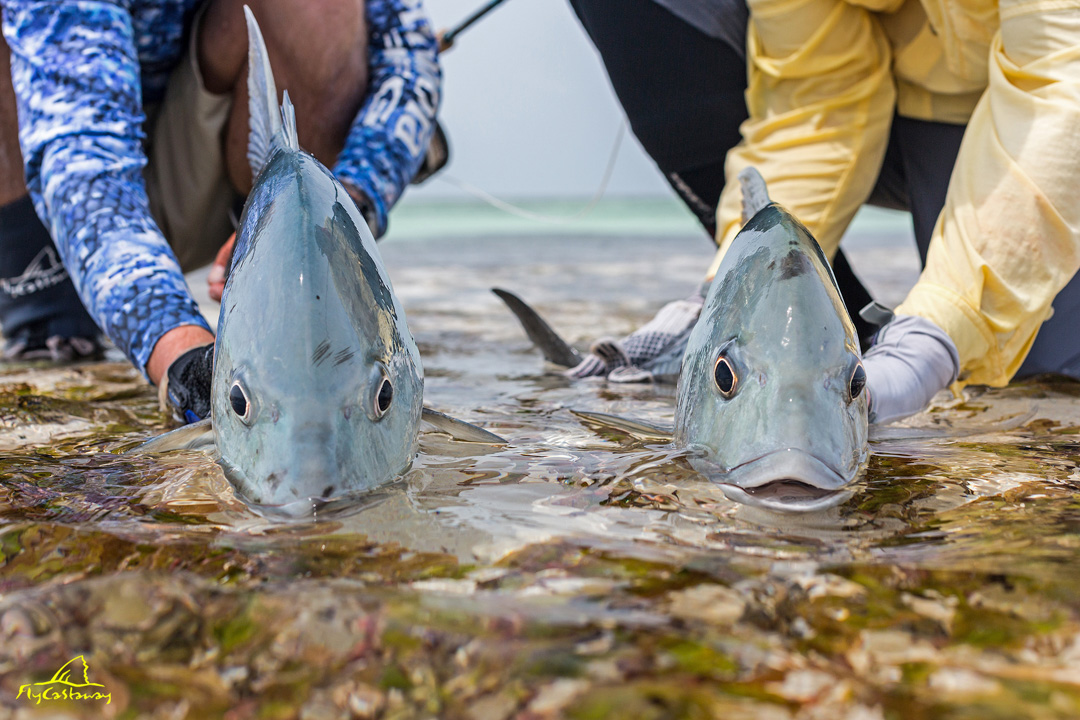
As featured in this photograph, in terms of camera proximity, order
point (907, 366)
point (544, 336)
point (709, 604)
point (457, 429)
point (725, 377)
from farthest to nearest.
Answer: point (544, 336), point (907, 366), point (457, 429), point (725, 377), point (709, 604)

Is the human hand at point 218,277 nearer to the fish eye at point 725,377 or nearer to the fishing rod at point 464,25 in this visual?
the fish eye at point 725,377

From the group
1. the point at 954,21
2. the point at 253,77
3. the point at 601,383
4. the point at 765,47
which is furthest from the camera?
the point at 765,47

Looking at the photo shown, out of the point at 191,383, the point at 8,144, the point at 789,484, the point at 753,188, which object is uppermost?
the point at 753,188

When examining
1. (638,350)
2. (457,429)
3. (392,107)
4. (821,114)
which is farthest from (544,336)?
(457,429)

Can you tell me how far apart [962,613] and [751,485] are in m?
0.35

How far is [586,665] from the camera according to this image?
0.74 meters

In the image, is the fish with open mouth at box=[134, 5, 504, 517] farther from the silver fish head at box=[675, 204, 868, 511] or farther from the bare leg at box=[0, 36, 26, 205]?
the bare leg at box=[0, 36, 26, 205]

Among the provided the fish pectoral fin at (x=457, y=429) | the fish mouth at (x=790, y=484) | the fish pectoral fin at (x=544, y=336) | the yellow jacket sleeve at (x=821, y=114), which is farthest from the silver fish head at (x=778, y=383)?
the fish pectoral fin at (x=544, y=336)

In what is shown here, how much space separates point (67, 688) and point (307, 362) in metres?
0.51

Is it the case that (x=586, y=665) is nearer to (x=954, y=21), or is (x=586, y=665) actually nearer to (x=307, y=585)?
(x=307, y=585)

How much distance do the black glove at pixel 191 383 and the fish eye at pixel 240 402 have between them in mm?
406

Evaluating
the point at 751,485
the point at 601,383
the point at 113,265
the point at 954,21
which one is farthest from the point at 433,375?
the point at 954,21

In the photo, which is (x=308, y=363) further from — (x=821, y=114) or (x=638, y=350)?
(x=821, y=114)

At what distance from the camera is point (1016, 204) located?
176 cm
